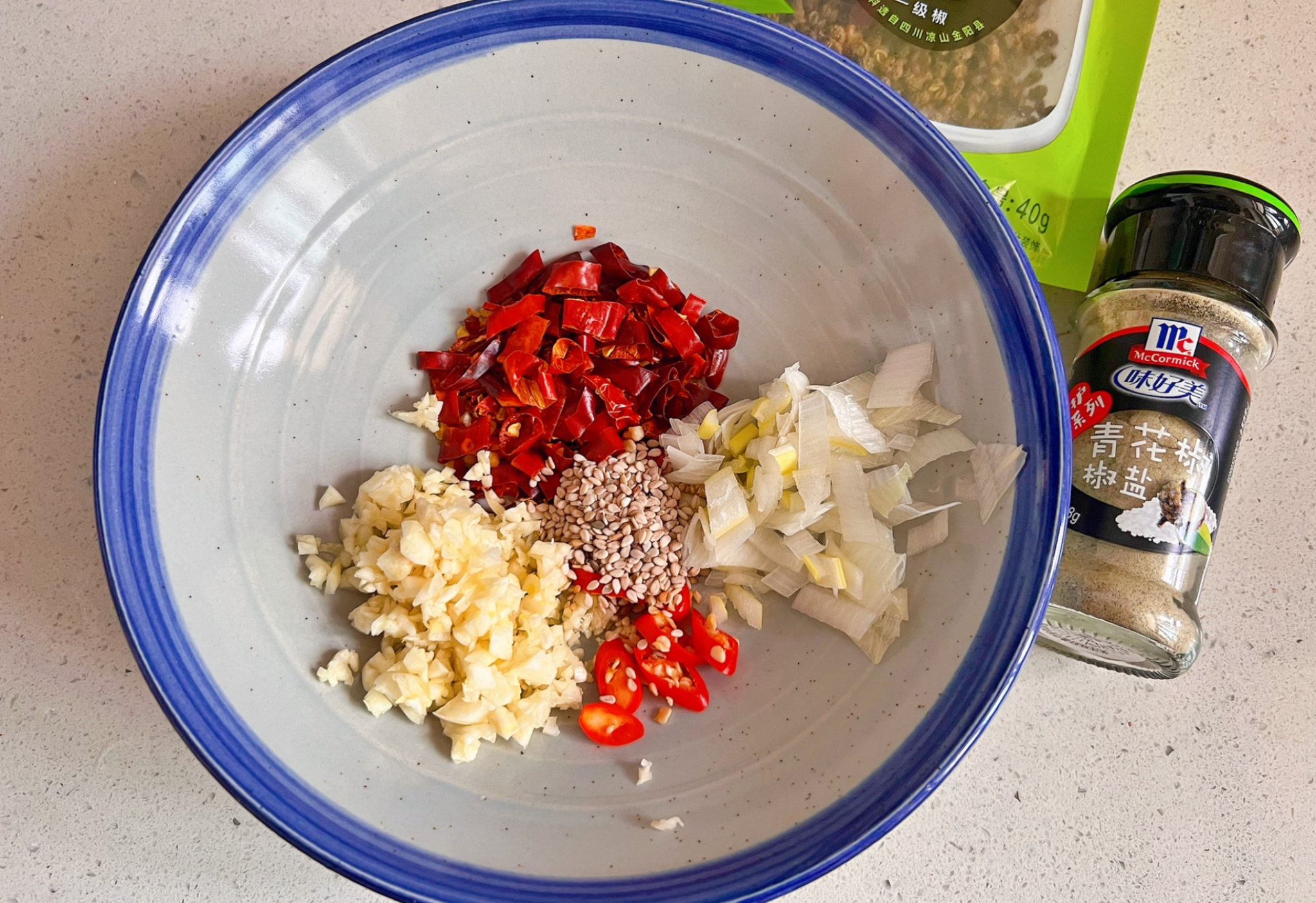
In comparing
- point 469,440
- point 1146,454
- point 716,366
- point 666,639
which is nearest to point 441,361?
point 469,440

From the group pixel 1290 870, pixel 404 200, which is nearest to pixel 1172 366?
pixel 1290 870

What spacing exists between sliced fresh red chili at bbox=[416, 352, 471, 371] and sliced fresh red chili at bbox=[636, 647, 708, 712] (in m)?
0.54

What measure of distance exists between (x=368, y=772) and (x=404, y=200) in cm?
85

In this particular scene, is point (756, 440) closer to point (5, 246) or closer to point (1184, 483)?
point (1184, 483)

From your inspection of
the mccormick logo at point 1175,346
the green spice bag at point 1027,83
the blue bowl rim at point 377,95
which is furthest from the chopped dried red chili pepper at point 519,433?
the mccormick logo at point 1175,346

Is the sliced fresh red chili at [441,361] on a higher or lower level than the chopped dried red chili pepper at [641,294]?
lower

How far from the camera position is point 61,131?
1.32 meters

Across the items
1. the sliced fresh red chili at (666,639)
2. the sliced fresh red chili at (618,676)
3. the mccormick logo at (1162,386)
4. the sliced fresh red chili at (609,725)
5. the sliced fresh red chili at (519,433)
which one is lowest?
the sliced fresh red chili at (609,725)

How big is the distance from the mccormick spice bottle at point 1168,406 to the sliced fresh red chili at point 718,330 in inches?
21.4

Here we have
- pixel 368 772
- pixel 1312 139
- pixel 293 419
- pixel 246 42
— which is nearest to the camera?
pixel 368 772

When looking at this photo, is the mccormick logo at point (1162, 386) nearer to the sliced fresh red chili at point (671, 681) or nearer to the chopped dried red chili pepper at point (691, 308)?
the chopped dried red chili pepper at point (691, 308)

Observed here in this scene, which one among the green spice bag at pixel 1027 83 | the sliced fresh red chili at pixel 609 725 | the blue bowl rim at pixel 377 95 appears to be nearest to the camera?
the blue bowl rim at pixel 377 95

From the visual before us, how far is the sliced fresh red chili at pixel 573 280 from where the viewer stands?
4.20ft

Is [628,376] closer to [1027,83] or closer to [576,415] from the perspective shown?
[576,415]
